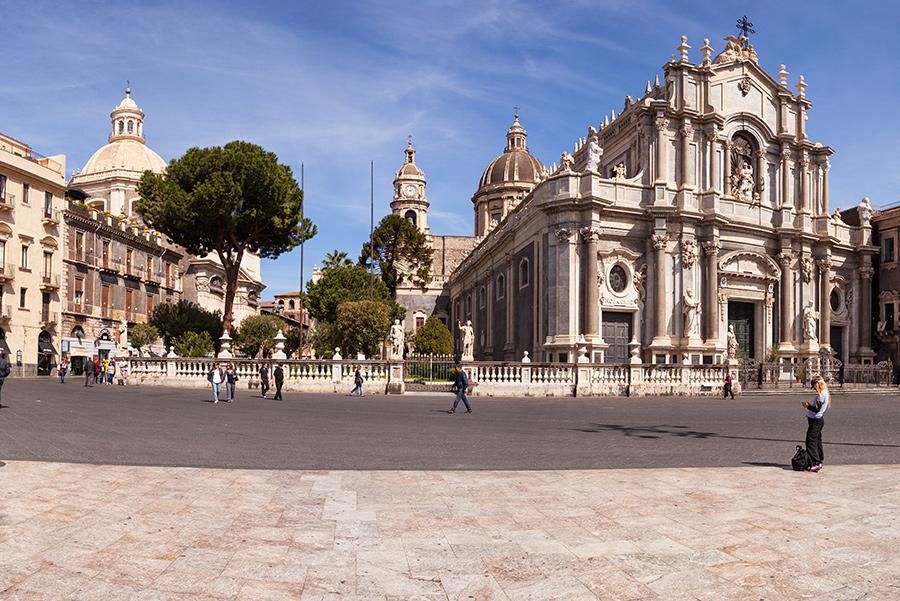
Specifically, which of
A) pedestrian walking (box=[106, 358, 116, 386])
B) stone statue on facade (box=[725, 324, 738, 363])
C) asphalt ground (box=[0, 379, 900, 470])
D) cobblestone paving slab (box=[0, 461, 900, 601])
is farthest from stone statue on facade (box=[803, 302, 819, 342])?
pedestrian walking (box=[106, 358, 116, 386])

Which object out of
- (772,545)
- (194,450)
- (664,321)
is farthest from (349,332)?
(772,545)

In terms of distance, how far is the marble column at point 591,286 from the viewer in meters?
38.1

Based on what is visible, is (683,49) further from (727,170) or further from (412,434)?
(412,434)

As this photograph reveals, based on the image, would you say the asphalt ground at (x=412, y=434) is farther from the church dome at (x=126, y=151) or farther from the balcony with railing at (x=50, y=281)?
the church dome at (x=126, y=151)

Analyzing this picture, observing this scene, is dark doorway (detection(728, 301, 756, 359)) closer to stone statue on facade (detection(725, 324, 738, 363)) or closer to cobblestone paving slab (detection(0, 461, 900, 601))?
stone statue on facade (detection(725, 324, 738, 363))

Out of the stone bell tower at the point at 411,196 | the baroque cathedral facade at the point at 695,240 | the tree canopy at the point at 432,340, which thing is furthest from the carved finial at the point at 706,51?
the stone bell tower at the point at 411,196

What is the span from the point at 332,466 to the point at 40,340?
42486 mm

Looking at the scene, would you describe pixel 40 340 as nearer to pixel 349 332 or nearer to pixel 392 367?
pixel 349 332

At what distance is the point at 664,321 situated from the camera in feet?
132

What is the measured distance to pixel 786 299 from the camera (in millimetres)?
44406

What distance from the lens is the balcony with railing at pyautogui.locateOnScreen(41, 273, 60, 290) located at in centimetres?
4625

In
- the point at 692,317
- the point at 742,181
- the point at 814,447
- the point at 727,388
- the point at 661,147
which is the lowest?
the point at 727,388

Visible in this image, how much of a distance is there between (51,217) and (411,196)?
47.2 metres

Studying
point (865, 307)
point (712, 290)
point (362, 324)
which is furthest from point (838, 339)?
point (362, 324)
